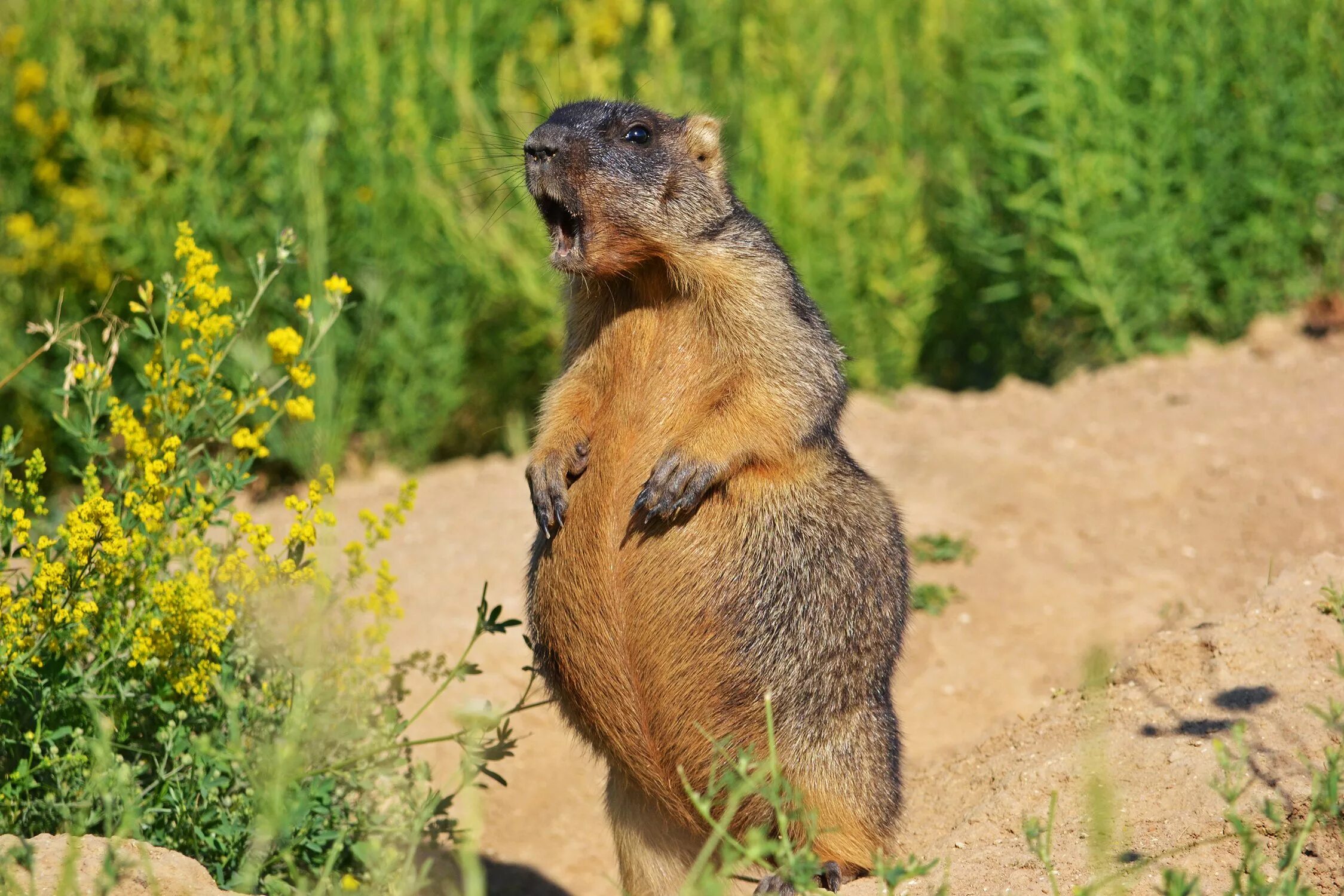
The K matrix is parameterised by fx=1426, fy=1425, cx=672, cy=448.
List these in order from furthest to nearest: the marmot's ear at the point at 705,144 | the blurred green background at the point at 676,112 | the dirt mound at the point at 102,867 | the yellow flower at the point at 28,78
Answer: the yellow flower at the point at 28,78, the blurred green background at the point at 676,112, the marmot's ear at the point at 705,144, the dirt mound at the point at 102,867

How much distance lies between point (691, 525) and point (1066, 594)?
11.4ft

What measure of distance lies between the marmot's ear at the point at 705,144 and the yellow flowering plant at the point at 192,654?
132cm

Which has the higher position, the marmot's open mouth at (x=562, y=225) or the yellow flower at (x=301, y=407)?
the marmot's open mouth at (x=562, y=225)

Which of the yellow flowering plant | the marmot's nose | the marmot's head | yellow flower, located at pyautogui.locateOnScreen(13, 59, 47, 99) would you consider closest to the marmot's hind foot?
the yellow flowering plant

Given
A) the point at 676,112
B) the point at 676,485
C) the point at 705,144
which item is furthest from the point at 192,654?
the point at 676,112

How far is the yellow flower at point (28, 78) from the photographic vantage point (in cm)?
841

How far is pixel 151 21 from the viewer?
317 inches

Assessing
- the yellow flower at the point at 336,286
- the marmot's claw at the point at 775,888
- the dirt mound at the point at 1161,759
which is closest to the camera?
the dirt mound at the point at 1161,759

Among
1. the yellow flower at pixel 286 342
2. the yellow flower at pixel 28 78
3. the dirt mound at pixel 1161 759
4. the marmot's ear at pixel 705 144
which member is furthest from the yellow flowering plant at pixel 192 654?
the yellow flower at pixel 28 78

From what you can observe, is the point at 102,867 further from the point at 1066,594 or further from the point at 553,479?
the point at 1066,594

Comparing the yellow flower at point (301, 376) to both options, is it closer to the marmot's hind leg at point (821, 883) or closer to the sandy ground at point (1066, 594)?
the marmot's hind leg at point (821, 883)

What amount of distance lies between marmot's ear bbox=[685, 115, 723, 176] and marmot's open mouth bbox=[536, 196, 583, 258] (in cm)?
58

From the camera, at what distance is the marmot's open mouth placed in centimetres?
452

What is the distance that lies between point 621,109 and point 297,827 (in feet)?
8.29
